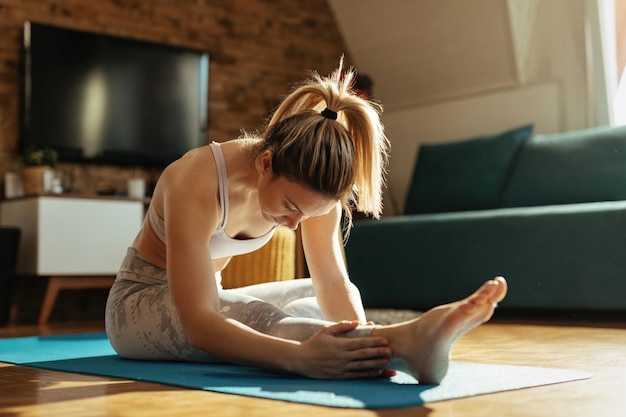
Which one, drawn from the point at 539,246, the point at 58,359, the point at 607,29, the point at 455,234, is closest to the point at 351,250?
the point at 455,234

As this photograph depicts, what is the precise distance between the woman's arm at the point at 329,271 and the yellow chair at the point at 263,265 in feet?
5.17

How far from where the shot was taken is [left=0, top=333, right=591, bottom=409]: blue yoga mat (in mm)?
1430

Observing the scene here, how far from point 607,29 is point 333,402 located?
4.08 m

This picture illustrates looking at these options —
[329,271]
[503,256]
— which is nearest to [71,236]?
[503,256]

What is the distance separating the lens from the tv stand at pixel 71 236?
4176 mm

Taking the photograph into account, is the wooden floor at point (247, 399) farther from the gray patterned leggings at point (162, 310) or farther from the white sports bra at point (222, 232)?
the white sports bra at point (222, 232)

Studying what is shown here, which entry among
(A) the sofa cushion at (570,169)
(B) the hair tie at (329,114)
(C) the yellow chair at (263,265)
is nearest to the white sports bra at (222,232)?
(B) the hair tie at (329,114)

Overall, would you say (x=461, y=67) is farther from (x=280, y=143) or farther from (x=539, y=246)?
(x=280, y=143)

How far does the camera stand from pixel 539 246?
3.87 meters

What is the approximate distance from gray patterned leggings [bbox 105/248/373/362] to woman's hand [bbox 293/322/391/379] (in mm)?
198

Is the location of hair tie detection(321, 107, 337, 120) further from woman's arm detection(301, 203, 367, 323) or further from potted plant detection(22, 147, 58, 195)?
A: potted plant detection(22, 147, 58, 195)

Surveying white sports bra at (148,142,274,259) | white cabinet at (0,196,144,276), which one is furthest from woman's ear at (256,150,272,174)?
white cabinet at (0,196,144,276)

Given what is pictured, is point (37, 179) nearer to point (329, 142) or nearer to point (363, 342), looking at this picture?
point (329, 142)

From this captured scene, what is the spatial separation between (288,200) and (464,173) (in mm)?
3251
